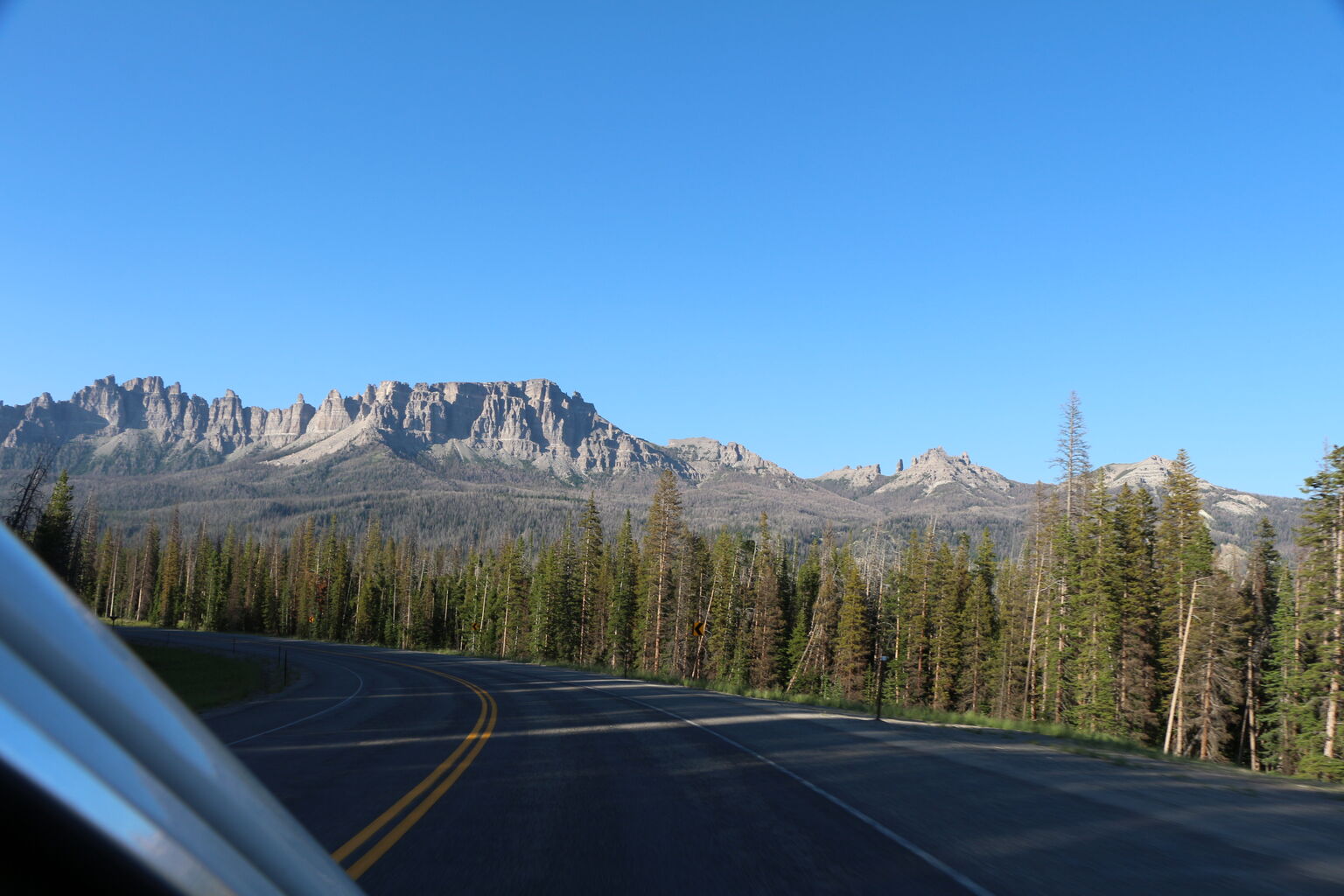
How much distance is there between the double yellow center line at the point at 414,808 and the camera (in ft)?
20.3

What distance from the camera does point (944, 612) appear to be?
6184cm

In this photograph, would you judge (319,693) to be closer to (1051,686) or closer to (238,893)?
(238,893)

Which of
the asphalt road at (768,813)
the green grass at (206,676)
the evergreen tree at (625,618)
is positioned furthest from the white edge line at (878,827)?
the evergreen tree at (625,618)

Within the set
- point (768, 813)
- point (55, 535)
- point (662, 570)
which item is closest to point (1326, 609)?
point (768, 813)

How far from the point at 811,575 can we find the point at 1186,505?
38429mm

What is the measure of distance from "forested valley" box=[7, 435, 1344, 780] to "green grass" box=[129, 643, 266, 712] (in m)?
9.90

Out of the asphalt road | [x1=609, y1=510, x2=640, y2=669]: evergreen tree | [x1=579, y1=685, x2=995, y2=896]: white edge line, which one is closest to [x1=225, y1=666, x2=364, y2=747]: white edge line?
the asphalt road

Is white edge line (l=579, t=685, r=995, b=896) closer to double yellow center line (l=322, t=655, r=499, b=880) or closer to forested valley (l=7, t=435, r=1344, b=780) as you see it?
double yellow center line (l=322, t=655, r=499, b=880)

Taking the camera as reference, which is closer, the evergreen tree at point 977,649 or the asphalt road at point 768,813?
the asphalt road at point 768,813

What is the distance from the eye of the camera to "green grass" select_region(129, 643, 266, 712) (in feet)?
78.2

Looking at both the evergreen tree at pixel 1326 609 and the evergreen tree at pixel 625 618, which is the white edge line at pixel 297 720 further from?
the evergreen tree at pixel 625 618

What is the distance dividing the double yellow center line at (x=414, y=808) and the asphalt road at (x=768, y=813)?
38 millimetres

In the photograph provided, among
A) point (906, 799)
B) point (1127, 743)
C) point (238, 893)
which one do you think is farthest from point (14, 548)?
point (1127, 743)

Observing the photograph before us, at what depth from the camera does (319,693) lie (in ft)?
82.7
